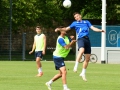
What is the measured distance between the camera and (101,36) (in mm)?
40688

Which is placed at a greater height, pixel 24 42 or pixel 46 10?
pixel 46 10

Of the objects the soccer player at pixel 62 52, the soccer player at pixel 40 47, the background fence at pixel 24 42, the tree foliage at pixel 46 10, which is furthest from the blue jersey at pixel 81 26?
the tree foliage at pixel 46 10

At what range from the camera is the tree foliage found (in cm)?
5303

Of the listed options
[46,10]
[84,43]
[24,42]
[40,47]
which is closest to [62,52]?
[84,43]

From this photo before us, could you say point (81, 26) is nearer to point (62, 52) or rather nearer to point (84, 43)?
point (84, 43)

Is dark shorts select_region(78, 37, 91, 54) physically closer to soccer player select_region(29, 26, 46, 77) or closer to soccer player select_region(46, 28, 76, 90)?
soccer player select_region(46, 28, 76, 90)

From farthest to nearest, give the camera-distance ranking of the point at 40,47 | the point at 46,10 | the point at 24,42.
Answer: the point at 46,10 < the point at 24,42 < the point at 40,47

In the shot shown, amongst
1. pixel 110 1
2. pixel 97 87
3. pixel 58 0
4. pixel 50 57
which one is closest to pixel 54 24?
pixel 58 0

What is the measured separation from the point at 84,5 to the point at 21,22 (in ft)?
33.4

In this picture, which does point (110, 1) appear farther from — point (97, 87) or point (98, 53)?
point (97, 87)

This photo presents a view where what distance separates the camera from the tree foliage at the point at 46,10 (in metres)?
53.0

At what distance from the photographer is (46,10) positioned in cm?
5819

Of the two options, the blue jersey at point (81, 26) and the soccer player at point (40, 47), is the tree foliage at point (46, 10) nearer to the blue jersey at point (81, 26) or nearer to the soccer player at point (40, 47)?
the soccer player at point (40, 47)

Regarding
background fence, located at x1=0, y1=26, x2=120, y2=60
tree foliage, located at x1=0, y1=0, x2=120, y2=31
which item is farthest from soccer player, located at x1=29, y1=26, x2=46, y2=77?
tree foliage, located at x1=0, y1=0, x2=120, y2=31
